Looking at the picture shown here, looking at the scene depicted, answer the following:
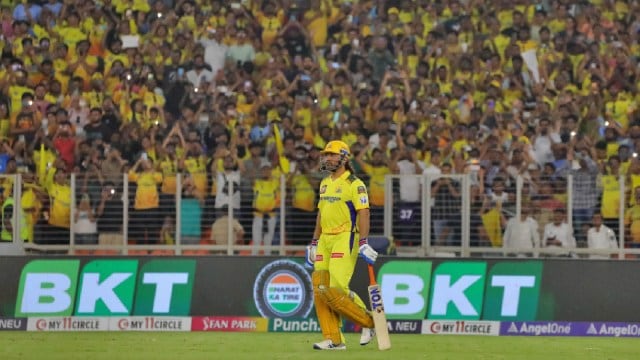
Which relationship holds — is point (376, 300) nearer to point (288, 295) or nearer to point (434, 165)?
point (288, 295)

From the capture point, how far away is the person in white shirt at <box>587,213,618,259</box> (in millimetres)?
20422

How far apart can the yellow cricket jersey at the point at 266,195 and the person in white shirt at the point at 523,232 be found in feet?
12.4

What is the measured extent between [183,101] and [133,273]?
6.07m

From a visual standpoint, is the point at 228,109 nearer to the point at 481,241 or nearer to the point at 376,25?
the point at 376,25

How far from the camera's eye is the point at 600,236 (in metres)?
20.5

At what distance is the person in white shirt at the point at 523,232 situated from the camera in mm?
20594

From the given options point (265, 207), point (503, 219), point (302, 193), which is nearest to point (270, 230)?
point (265, 207)

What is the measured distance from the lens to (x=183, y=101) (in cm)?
2570

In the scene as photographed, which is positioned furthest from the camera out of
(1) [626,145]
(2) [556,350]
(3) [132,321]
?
(1) [626,145]

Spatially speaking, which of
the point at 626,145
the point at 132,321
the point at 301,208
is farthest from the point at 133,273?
the point at 626,145

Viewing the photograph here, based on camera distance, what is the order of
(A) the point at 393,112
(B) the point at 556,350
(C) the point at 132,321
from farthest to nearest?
(A) the point at 393,112 → (C) the point at 132,321 → (B) the point at 556,350

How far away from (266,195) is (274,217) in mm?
384

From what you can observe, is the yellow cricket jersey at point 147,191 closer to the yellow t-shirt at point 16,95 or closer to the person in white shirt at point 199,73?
the yellow t-shirt at point 16,95

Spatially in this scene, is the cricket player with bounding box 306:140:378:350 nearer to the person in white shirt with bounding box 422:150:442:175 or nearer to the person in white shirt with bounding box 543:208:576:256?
the person in white shirt with bounding box 543:208:576:256
